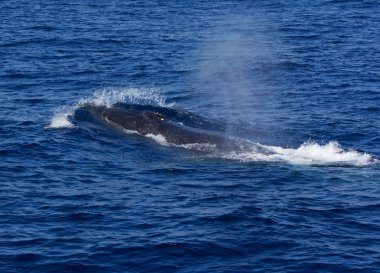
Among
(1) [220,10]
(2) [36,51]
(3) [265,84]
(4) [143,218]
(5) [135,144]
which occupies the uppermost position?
(1) [220,10]

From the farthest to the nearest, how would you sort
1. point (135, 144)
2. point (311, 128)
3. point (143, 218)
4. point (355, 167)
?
point (311, 128) < point (135, 144) < point (355, 167) < point (143, 218)

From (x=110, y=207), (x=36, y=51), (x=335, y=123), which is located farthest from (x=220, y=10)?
(x=110, y=207)

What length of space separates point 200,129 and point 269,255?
1997cm

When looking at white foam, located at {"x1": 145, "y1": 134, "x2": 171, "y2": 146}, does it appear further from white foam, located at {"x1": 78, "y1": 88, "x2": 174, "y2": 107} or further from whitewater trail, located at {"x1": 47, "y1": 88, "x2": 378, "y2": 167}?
white foam, located at {"x1": 78, "y1": 88, "x2": 174, "y2": 107}

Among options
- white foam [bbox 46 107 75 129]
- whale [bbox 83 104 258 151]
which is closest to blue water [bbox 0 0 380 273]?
white foam [bbox 46 107 75 129]

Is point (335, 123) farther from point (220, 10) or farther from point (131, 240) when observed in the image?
point (220, 10)

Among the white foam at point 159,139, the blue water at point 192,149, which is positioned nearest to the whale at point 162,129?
the white foam at point 159,139

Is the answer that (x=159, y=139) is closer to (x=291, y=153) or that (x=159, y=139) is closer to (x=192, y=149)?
(x=192, y=149)

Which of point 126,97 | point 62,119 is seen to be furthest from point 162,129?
point 126,97

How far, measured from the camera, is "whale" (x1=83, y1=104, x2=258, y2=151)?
Answer: 165ft

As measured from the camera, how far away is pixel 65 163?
47.0 metres

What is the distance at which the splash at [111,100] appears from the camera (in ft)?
184

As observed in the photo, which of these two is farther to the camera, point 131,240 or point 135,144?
point 135,144

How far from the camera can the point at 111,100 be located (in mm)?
62125
